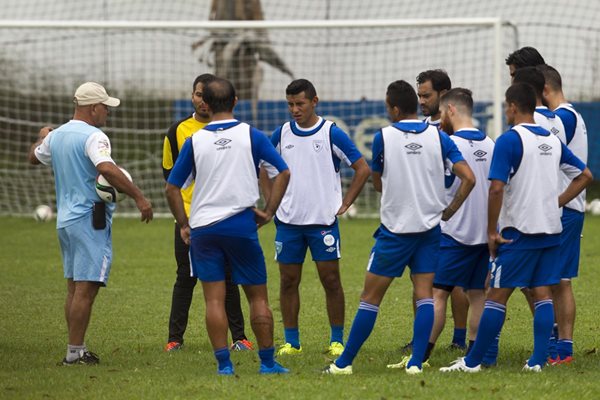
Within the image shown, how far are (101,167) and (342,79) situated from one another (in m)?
13.3

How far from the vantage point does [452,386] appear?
720 centimetres

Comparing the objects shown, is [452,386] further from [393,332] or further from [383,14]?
[383,14]

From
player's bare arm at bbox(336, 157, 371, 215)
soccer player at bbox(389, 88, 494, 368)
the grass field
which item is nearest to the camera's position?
the grass field

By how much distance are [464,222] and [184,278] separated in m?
2.63

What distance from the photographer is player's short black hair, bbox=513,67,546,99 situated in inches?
318

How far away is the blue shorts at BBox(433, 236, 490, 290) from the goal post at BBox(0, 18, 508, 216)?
12.1 metres

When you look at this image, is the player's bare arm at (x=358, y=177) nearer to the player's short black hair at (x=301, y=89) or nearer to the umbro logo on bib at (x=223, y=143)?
the player's short black hair at (x=301, y=89)

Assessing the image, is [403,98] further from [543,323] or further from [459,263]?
[543,323]

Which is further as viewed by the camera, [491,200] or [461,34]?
A: [461,34]

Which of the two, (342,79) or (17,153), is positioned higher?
(342,79)

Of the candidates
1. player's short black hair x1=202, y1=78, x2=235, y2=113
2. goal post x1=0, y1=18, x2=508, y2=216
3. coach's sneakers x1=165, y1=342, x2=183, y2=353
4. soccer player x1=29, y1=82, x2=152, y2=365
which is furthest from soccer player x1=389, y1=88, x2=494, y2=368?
goal post x1=0, y1=18, x2=508, y2=216

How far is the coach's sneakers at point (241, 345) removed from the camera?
31.0 ft

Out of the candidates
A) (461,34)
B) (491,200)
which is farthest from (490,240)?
(461,34)

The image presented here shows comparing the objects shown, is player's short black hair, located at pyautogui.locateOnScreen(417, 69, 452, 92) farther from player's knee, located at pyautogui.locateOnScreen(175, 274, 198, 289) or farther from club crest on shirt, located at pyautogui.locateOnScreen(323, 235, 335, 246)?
player's knee, located at pyautogui.locateOnScreen(175, 274, 198, 289)
